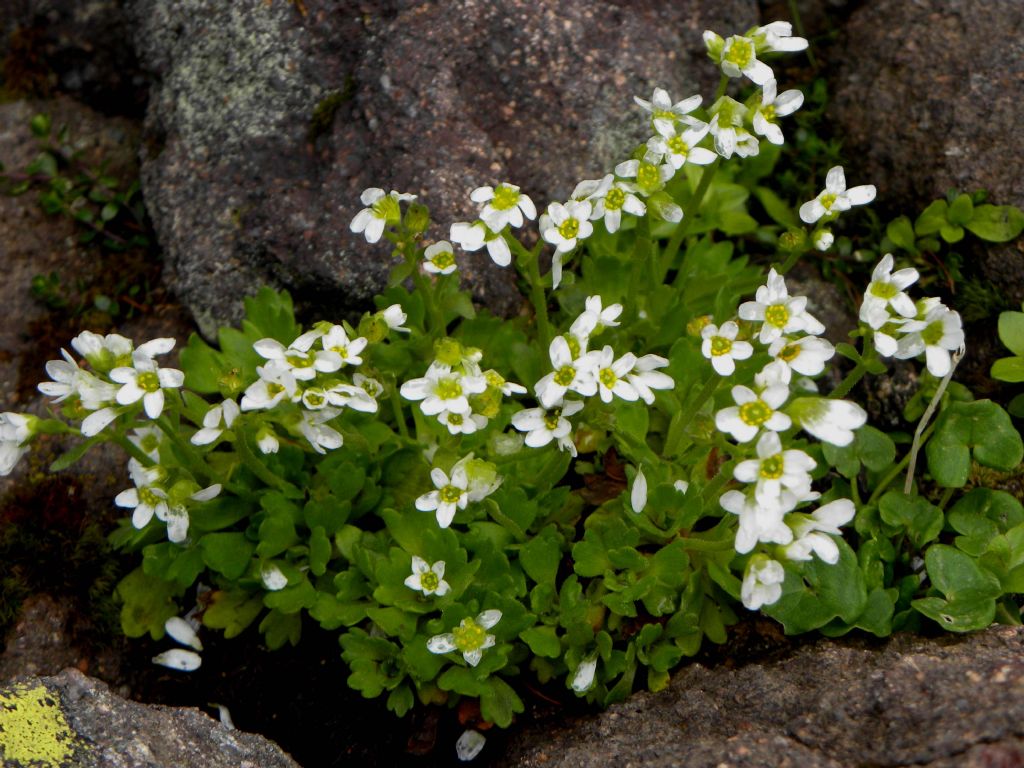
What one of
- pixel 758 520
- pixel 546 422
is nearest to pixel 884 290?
pixel 758 520

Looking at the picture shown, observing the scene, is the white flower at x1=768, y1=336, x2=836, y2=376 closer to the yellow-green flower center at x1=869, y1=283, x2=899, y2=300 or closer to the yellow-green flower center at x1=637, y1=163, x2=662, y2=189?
the yellow-green flower center at x1=869, y1=283, x2=899, y2=300

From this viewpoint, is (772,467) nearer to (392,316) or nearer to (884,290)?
(884,290)

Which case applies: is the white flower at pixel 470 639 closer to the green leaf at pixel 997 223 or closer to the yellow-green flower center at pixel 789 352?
the yellow-green flower center at pixel 789 352

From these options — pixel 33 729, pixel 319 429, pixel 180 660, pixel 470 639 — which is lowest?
pixel 180 660

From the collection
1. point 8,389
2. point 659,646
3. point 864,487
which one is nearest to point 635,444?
point 659,646

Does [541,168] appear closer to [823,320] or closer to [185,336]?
[823,320]

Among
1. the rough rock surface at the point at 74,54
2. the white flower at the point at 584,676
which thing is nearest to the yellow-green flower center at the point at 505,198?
the white flower at the point at 584,676
